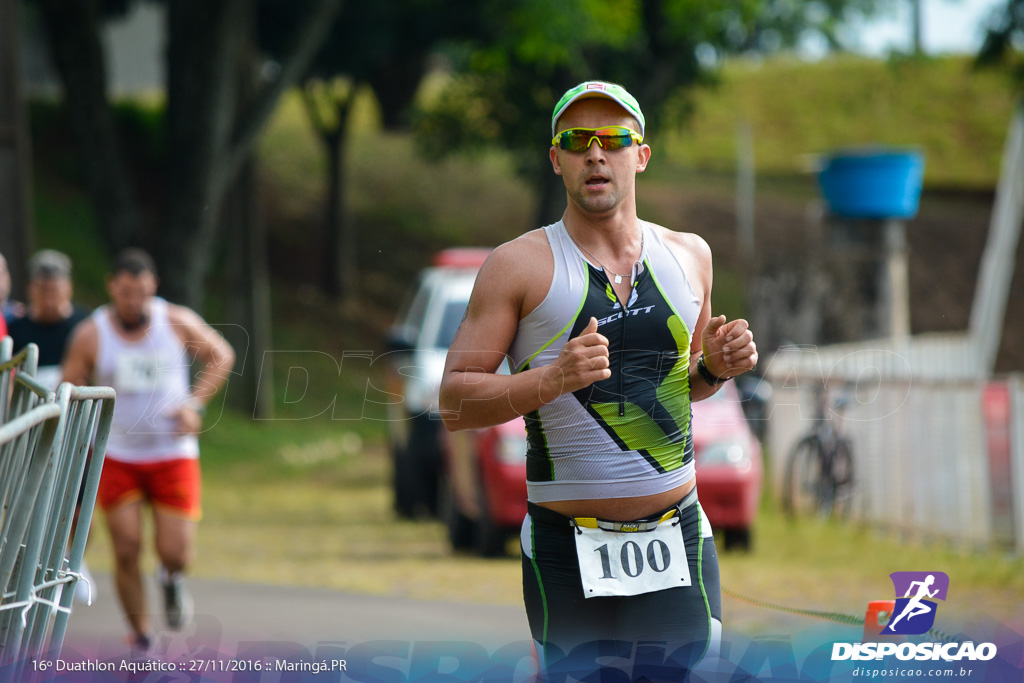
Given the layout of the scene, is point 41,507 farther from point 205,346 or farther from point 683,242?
point 205,346

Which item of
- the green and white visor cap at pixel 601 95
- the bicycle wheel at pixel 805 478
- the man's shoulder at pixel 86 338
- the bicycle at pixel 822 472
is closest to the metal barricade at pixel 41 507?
the green and white visor cap at pixel 601 95

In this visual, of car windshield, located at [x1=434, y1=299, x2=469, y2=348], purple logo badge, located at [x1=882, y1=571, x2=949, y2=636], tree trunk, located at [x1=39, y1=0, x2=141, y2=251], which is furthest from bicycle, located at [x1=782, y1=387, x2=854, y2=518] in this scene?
tree trunk, located at [x1=39, y1=0, x2=141, y2=251]

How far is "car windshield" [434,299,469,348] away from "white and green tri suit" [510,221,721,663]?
8337mm

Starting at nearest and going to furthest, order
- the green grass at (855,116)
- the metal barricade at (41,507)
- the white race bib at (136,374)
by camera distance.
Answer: the metal barricade at (41,507)
the white race bib at (136,374)
the green grass at (855,116)

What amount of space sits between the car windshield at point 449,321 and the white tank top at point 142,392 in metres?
→ 4.86

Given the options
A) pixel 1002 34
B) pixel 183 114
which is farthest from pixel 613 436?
pixel 183 114

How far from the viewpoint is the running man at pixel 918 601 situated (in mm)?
3496

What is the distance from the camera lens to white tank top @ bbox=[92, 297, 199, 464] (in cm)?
689

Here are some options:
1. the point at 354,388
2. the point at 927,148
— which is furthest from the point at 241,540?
the point at 927,148

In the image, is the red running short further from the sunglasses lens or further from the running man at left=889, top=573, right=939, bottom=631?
the running man at left=889, top=573, right=939, bottom=631

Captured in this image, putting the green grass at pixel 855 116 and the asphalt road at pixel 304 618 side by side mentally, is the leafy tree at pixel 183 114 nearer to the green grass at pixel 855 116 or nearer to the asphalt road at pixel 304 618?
the asphalt road at pixel 304 618

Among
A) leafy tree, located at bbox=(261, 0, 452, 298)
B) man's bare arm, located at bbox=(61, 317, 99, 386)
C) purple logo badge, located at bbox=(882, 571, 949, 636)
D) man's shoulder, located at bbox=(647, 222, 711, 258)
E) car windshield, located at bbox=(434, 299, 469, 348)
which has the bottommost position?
purple logo badge, located at bbox=(882, 571, 949, 636)

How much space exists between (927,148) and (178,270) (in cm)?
3859

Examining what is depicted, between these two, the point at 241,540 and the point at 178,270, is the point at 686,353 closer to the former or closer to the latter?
the point at 241,540
